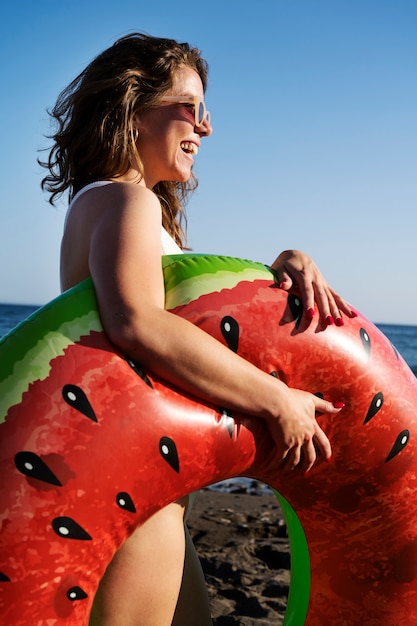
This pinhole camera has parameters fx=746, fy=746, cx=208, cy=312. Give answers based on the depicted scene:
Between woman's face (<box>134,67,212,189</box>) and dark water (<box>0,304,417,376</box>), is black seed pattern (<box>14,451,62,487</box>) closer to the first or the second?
woman's face (<box>134,67,212,189</box>)

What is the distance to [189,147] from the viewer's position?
2.22m

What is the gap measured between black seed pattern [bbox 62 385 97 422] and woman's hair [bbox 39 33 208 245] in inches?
27.1

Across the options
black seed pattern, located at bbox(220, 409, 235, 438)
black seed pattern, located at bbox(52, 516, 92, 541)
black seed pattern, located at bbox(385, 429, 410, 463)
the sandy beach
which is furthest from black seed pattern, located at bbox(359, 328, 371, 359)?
the sandy beach

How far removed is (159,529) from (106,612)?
0.24 metres

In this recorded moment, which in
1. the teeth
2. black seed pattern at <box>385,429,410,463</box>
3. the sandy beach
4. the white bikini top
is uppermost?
the teeth

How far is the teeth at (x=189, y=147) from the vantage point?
2.20 m

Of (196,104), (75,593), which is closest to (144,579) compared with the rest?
(75,593)

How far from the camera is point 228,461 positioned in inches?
74.7

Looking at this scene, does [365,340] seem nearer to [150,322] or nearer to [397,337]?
[150,322]

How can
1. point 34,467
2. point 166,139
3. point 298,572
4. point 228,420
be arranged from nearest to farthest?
point 34,467
point 228,420
point 166,139
point 298,572

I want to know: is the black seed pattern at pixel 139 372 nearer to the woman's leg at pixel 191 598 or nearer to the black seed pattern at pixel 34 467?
the black seed pattern at pixel 34 467

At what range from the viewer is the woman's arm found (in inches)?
67.9

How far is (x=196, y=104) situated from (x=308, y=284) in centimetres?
64

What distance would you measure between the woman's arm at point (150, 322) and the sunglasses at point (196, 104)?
0.46 metres
